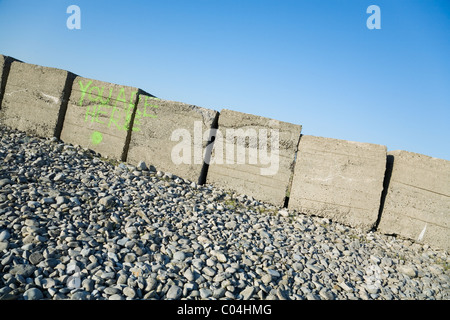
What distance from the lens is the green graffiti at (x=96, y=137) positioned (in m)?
5.69

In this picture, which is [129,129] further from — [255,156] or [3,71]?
[3,71]

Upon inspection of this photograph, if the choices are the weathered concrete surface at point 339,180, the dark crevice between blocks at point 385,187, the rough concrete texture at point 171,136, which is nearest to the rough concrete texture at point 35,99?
the rough concrete texture at point 171,136

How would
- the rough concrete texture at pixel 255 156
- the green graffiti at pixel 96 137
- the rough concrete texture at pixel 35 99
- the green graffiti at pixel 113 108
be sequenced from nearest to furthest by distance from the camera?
the rough concrete texture at pixel 255 156 < the green graffiti at pixel 113 108 < the green graffiti at pixel 96 137 < the rough concrete texture at pixel 35 99

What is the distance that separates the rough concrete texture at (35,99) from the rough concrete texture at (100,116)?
0.21 meters

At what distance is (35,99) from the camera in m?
5.93

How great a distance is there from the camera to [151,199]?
4082 millimetres

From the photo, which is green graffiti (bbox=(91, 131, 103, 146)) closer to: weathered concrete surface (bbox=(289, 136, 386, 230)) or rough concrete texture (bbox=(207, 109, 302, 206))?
rough concrete texture (bbox=(207, 109, 302, 206))

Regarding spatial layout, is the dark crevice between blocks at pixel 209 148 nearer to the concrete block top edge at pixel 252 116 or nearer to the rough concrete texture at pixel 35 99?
the concrete block top edge at pixel 252 116

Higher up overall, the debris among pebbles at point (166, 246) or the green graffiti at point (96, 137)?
the green graffiti at point (96, 137)

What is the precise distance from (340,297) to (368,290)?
50 centimetres
